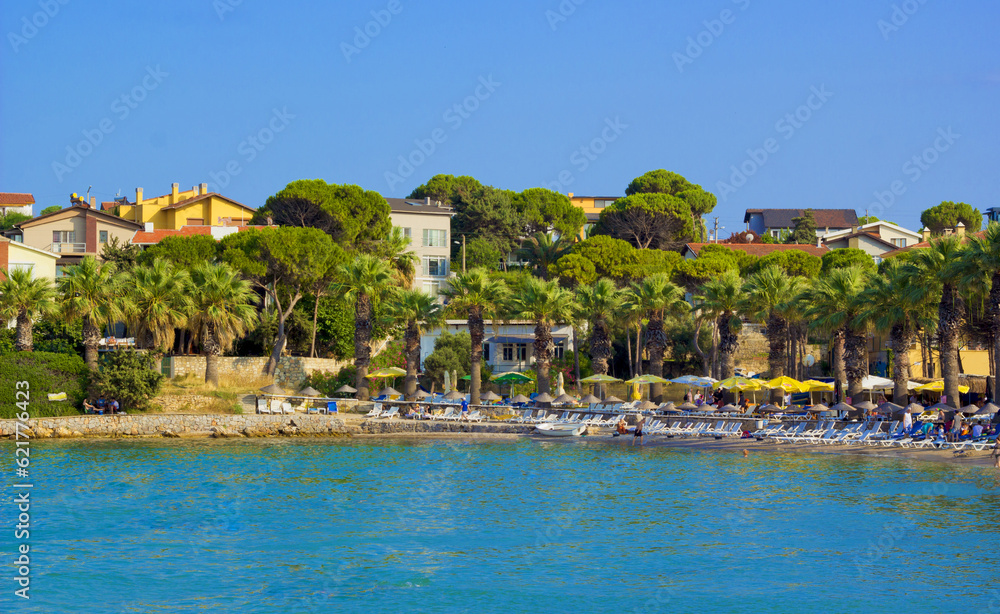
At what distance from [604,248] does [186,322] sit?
33.5 m

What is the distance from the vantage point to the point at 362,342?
174ft

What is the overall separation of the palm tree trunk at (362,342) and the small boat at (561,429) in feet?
40.2

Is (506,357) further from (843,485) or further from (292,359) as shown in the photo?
(843,485)

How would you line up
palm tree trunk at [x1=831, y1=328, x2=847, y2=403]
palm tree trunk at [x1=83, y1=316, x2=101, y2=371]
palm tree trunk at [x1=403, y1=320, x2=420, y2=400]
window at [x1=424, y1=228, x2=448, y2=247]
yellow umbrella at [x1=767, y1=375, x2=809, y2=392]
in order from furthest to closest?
window at [x1=424, y1=228, x2=448, y2=247] → palm tree trunk at [x1=403, y1=320, x2=420, y2=400] → palm tree trunk at [x1=83, y1=316, x2=101, y2=371] → palm tree trunk at [x1=831, y1=328, x2=847, y2=403] → yellow umbrella at [x1=767, y1=375, x2=809, y2=392]

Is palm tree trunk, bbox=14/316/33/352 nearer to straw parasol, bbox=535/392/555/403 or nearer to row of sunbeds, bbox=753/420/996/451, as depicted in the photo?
straw parasol, bbox=535/392/555/403

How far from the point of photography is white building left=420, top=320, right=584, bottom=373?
2445 inches

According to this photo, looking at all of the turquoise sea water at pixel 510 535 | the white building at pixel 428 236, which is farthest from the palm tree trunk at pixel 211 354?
the white building at pixel 428 236

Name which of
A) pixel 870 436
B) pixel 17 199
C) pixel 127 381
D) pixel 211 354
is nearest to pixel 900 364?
pixel 870 436

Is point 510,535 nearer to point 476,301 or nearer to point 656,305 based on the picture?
point 476,301

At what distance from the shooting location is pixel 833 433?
38.2 m

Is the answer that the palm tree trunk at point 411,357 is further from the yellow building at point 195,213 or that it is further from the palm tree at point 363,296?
the yellow building at point 195,213

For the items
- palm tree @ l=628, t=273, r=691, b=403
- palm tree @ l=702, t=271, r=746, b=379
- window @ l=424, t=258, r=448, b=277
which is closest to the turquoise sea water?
palm tree @ l=702, t=271, r=746, b=379

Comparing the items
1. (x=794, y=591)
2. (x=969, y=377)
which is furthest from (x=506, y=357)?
(x=794, y=591)

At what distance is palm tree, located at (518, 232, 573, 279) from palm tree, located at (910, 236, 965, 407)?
38786 millimetres
